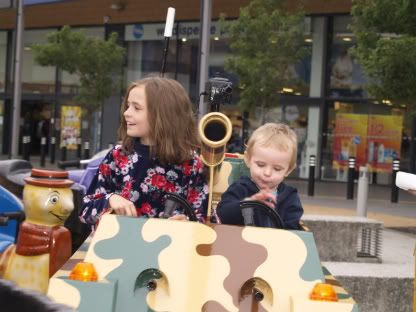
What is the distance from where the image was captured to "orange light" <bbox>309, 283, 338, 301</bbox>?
2.99 m

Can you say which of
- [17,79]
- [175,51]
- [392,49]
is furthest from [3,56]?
[392,49]

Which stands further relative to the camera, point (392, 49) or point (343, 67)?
point (343, 67)

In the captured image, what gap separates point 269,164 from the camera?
3.44 meters

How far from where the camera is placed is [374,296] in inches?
246

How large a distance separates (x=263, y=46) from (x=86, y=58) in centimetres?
708

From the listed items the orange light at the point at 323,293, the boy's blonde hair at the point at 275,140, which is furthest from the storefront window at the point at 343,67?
the orange light at the point at 323,293

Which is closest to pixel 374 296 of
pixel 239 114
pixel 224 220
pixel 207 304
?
pixel 224 220

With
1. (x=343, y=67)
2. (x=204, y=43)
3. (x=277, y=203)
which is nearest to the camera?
(x=277, y=203)

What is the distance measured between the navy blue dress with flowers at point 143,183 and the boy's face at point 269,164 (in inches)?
17.8

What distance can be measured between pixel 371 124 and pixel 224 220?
→ 2063 cm

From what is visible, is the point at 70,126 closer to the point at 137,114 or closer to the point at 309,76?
the point at 309,76

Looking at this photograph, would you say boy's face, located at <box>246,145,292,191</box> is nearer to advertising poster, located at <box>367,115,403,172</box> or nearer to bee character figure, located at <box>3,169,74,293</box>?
bee character figure, located at <box>3,169,74,293</box>

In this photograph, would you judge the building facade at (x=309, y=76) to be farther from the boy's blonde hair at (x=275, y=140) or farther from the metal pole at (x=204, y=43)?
the boy's blonde hair at (x=275, y=140)

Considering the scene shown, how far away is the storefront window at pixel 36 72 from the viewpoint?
32.0 m
